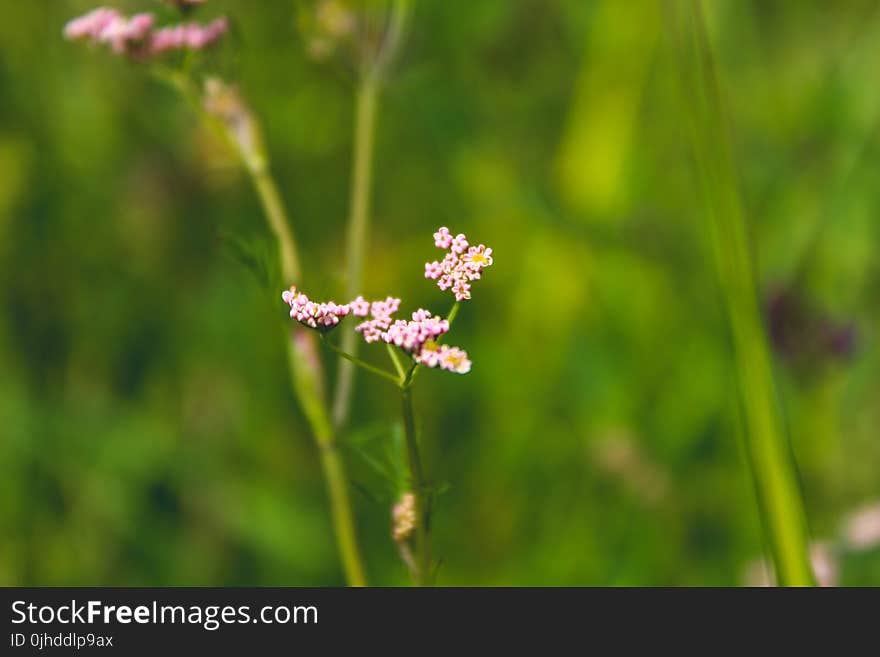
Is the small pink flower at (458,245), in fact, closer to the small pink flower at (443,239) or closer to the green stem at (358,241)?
the small pink flower at (443,239)

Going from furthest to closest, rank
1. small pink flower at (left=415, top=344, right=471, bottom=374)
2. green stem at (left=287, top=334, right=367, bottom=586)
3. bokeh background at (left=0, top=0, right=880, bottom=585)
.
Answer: bokeh background at (left=0, top=0, right=880, bottom=585) < green stem at (left=287, top=334, right=367, bottom=586) < small pink flower at (left=415, top=344, right=471, bottom=374)

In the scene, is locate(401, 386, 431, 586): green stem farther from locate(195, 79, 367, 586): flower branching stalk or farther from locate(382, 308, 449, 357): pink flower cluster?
locate(195, 79, 367, 586): flower branching stalk

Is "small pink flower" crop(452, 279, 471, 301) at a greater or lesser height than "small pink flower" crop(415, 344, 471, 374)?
greater

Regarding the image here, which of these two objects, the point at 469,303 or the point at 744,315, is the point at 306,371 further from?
the point at 469,303

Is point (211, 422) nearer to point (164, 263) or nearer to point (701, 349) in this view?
point (164, 263)

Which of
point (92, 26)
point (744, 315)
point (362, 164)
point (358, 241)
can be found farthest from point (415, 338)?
point (92, 26)

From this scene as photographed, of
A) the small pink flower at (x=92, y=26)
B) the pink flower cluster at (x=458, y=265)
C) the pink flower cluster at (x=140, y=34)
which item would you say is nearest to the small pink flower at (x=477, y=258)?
the pink flower cluster at (x=458, y=265)

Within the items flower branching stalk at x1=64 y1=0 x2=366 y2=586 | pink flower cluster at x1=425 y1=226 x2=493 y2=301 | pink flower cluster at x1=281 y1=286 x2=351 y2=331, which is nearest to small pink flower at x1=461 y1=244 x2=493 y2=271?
pink flower cluster at x1=425 y1=226 x2=493 y2=301
